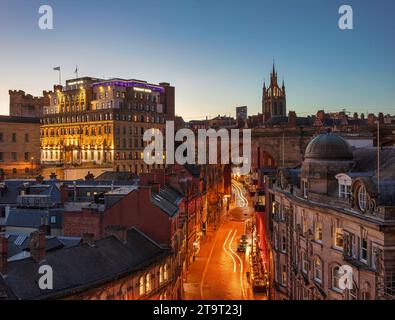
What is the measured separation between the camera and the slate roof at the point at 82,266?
24.2 m

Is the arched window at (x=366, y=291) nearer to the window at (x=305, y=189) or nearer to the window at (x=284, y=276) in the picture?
the window at (x=305, y=189)

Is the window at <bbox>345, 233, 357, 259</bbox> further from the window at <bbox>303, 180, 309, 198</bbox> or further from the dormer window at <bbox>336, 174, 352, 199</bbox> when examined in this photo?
the window at <bbox>303, 180, 309, 198</bbox>

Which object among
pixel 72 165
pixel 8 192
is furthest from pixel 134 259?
pixel 72 165

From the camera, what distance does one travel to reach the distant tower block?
156 meters

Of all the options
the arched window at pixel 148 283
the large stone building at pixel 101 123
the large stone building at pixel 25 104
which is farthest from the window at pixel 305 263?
the large stone building at pixel 25 104

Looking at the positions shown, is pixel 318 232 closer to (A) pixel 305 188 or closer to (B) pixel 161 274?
(A) pixel 305 188

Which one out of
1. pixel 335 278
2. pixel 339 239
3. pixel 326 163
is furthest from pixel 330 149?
pixel 335 278

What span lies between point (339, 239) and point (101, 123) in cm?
8738

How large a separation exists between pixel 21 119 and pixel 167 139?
122 feet

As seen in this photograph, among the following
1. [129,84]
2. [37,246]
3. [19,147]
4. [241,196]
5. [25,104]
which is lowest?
[241,196]

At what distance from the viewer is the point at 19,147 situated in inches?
3676

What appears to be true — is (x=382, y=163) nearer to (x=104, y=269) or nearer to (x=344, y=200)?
(x=344, y=200)
